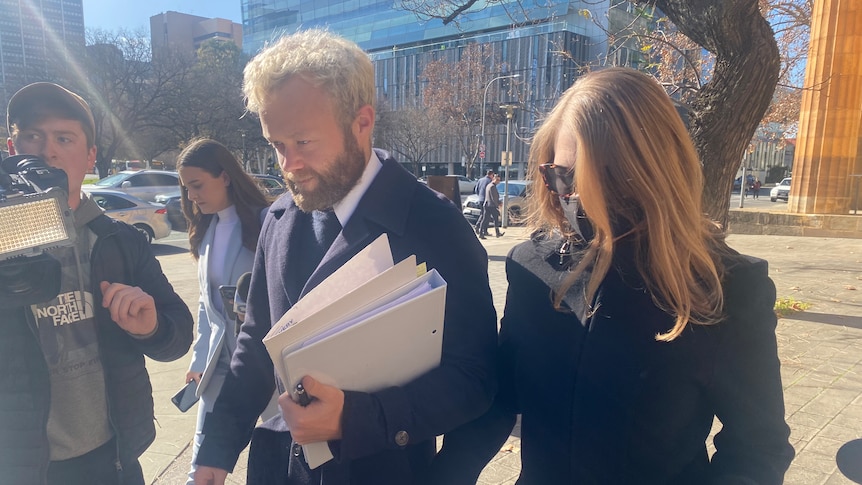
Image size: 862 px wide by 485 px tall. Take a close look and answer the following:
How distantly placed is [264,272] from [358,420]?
78 centimetres

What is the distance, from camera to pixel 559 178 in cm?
147

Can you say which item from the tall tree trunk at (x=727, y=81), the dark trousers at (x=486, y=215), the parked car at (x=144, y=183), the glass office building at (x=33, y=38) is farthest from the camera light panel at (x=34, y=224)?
the glass office building at (x=33, y=38)

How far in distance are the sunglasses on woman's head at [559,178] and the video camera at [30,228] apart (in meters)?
1.28

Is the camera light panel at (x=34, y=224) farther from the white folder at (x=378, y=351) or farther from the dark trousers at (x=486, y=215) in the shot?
the dark trousers at (x=486, y=215)

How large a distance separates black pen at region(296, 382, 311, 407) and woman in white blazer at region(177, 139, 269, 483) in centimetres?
150

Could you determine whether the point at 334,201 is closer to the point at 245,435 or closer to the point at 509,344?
the point at 509,344

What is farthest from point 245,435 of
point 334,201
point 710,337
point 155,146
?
point 155,146

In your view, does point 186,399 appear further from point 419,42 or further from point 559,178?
point 419,42

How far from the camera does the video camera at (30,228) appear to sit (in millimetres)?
1240

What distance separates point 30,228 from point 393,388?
969 millimetres

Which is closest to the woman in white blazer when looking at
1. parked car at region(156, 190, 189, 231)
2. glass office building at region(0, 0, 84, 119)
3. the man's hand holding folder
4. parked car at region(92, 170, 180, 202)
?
the man's hand holding folder

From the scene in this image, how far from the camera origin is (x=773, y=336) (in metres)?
1.22

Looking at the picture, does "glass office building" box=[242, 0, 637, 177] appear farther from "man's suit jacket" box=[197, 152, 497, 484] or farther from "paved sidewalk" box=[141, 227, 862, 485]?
"man's suit jacket" box=[197, 152, 497, 484]

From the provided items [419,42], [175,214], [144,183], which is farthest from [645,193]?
[419,42]
